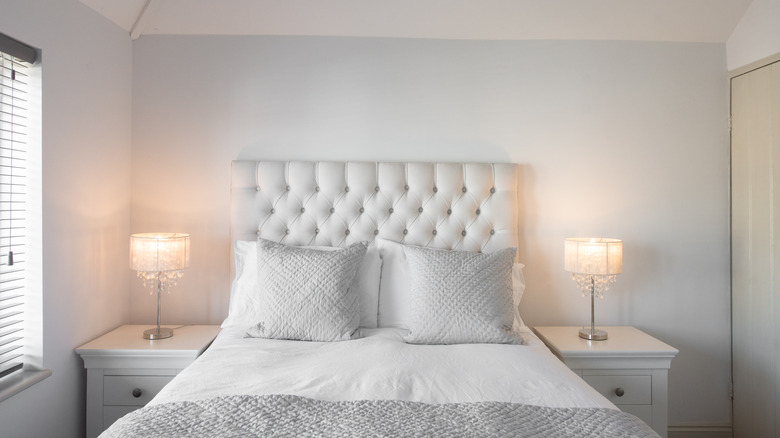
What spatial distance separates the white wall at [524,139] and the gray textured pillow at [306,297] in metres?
0.63

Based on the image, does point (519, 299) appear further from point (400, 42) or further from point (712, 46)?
point (712, 46)

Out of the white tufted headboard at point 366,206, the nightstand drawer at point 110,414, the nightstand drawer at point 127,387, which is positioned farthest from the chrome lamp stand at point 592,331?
the nightstand drawer at point 110,414

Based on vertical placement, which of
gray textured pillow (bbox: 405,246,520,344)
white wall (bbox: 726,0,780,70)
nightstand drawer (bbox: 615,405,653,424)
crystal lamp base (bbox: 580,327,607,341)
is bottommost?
nightstand drawer (bbox: 615,405,653,424)

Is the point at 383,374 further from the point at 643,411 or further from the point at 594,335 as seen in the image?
the point at 643,411

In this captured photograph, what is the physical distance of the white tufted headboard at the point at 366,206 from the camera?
259 cm

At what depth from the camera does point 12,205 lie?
76.2 inches

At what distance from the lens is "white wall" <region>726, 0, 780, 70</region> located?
2383 millimetres

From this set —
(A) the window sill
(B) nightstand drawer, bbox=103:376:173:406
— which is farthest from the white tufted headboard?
(A) the window sill

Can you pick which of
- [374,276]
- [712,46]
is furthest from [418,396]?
[712,46]

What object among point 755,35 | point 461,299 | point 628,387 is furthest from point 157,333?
point 755,35

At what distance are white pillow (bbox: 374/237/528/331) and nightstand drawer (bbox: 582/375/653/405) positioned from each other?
0.42 m

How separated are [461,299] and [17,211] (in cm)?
187

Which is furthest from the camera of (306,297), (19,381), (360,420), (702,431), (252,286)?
(702,431)

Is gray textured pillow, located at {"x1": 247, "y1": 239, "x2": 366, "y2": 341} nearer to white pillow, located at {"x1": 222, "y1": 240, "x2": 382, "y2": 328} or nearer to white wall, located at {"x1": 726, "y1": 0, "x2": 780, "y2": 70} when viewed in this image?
white pillow, located at {"x1": 222, "y1": 240, "x2": 382, "y2": 328}
